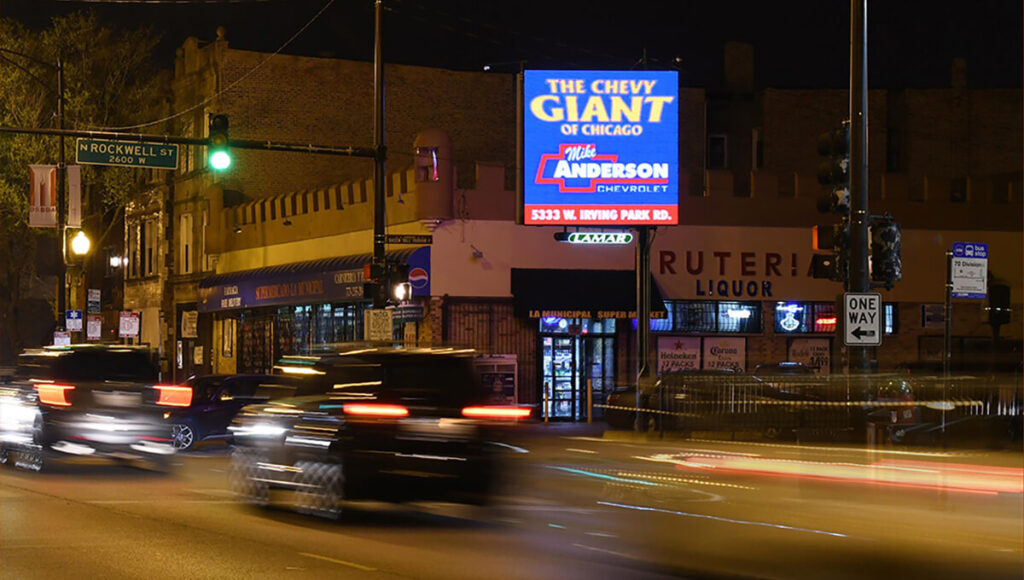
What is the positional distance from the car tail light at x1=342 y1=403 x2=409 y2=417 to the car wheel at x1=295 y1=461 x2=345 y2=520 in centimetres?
60

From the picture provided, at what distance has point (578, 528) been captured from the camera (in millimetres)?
13516

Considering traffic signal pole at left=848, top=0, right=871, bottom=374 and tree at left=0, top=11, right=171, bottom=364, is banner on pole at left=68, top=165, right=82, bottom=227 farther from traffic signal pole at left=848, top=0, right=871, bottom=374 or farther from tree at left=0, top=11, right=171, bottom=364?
traffic signal pole at left=848, top=0, right=871, bottom=374

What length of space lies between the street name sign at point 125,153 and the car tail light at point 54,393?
19.4ft

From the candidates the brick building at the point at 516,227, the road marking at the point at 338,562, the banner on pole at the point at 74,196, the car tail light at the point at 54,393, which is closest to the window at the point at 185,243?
the brick building at the point at 516,227

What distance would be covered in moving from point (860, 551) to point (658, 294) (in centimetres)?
2045

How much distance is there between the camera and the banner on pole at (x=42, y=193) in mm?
35312

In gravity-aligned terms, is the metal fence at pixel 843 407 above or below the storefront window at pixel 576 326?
below

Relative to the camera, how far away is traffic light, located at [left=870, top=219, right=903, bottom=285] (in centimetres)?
1791

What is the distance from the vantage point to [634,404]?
28.1 m

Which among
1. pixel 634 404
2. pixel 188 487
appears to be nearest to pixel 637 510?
pixel 188 487

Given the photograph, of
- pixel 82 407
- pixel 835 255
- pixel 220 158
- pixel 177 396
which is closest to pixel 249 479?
pixel 82 407

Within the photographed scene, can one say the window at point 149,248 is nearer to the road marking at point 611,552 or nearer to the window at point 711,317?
the window at point 711,317

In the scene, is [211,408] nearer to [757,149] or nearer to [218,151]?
[218,151]

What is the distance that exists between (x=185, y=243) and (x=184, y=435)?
2230 cm
